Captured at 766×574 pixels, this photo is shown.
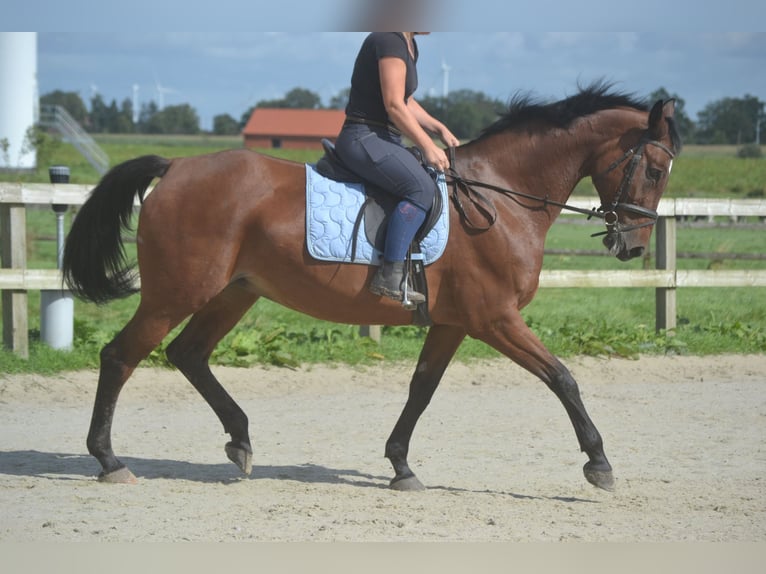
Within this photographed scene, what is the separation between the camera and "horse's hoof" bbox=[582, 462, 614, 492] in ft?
17.6

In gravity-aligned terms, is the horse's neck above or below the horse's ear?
below

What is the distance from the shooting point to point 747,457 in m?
6.33

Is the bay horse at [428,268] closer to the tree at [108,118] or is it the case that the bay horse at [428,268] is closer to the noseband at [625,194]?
the noseband at [625,194]

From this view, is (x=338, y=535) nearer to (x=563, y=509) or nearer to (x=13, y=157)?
(x=563, y=509)

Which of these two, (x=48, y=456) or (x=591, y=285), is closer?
(x=48, y=456)

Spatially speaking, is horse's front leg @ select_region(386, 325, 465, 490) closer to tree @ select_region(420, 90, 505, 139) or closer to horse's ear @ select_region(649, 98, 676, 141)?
horse's ear @ select_region(649, 98, 676, 141)

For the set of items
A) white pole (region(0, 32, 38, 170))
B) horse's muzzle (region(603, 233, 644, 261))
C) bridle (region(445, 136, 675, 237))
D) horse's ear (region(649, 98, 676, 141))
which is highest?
white pole (region(0, 32, 38, 170))

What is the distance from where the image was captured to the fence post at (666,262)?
10.2 metres

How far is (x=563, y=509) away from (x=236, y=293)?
2.42 meters

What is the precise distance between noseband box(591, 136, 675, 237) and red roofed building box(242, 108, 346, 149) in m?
63.3

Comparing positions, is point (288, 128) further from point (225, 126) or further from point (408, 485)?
point (408, 485)

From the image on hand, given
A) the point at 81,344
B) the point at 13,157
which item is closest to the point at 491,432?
the point at 81,344

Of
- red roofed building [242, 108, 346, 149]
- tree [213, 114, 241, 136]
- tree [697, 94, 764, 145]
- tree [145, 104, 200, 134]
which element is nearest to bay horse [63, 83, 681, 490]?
tree [697, 94, 764, 145]

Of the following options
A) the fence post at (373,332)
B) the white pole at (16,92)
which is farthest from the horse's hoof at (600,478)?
the white pole at (16,92)
